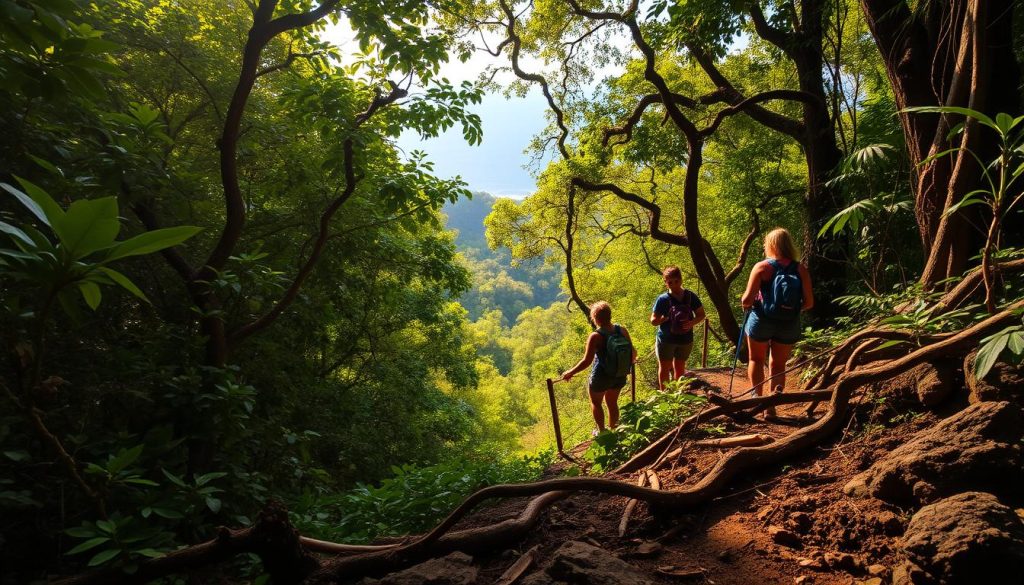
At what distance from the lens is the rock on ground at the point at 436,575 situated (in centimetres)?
157

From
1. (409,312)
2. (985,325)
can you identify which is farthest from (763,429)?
(409,312)

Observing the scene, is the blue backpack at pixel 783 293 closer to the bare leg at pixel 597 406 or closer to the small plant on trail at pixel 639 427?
the small plant on trail at pixel 639 427

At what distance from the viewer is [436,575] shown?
1606 millimetres

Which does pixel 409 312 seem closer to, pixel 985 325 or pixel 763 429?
pixel 763 429

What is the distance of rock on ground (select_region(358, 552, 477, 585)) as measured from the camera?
1.57 m

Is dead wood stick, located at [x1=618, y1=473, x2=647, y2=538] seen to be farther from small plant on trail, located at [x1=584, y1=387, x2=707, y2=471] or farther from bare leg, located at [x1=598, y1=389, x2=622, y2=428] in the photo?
bare leg, located at [x1=598, y1=389, x2=622, y2=428]

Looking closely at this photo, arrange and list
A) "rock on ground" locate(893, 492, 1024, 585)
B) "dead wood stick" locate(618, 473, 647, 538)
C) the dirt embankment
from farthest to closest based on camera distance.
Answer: "dead wood stick" locate(618, 473, 647, 538) < the dirt embankment < "rock on ground" locate(893, 492, 1024, 585)

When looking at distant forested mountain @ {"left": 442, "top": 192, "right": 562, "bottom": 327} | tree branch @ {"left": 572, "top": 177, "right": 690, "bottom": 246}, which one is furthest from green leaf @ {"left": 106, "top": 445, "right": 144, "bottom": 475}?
distant forested mountain @ {"left": 442, "top": 192, "right": 562, "bottom": 327}

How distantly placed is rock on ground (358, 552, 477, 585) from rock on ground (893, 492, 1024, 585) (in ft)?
4.31

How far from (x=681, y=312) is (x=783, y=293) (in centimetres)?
141

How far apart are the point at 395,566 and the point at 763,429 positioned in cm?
242

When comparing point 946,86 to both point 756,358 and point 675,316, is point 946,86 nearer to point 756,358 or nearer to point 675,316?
point 756,358

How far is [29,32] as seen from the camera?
1372 millimetres

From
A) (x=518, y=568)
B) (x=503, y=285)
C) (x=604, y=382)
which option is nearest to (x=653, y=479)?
(x=518, y=568)
